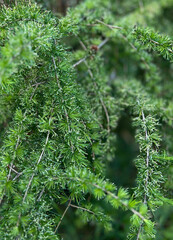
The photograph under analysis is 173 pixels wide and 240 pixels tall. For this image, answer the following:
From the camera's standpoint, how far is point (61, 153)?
0.74m

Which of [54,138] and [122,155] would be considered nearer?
[54,138]

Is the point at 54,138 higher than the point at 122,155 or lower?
higher

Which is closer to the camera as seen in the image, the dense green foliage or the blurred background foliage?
the dense green foliage

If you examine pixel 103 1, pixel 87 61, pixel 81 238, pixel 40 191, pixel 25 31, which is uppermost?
pixel 103 1

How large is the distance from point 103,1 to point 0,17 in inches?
37.2

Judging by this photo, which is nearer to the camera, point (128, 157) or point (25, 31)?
point (25, 31)

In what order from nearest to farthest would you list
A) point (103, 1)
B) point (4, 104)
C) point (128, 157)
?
1. point (4, 104)
2. point (103, 1)
3. point (128, 157)

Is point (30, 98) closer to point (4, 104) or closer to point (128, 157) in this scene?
point (4, 104)

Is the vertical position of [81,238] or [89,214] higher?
[89,214]

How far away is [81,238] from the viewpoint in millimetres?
1852

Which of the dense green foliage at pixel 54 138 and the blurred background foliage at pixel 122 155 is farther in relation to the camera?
the blurred background foliage at pixel 122 155

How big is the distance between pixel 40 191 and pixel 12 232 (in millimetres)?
135

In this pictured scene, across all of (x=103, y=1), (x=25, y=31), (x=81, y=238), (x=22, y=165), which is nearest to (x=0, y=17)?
(x=25, y=31)

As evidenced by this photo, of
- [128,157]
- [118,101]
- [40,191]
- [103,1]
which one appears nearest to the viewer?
[40,191]
